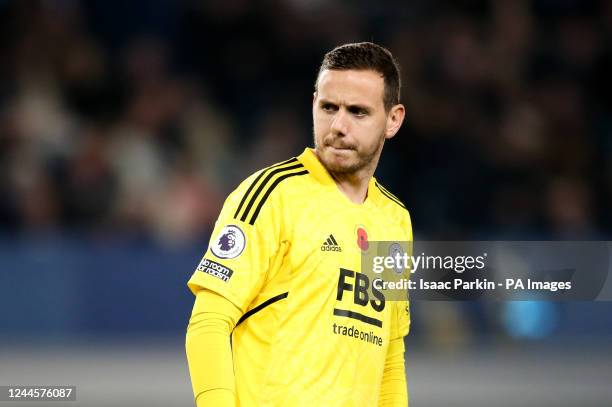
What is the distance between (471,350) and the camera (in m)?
10.8

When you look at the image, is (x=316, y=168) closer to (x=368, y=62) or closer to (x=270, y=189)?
(x=270, y=189)

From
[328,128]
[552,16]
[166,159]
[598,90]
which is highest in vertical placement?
[552,16]

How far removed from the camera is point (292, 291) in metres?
3.48

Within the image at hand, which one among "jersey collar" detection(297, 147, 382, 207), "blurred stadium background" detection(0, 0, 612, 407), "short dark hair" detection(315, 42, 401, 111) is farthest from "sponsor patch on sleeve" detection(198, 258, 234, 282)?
"blurred stadium background" detection(0, 0, 612, 407)

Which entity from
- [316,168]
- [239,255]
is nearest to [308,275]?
[239,255]

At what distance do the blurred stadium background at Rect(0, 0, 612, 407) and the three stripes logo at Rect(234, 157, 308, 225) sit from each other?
5.36 meters

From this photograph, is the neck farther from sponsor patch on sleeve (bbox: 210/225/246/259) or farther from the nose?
sponsor patch on sleeve (bbox: 210/225/246/259)

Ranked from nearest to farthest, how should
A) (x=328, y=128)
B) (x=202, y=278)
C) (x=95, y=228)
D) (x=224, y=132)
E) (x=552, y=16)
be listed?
(x=202, y=278)
(x=328, y=128)
(x=95, y=228)
(x=224, y=132)
(x=552, y=16)

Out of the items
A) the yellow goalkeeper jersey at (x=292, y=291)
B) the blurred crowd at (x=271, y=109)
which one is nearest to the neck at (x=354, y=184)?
the yellow goalkeeper jersey at (x=292, y=291)

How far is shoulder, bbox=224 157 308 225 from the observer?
3.42m

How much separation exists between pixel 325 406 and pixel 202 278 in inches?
21.5

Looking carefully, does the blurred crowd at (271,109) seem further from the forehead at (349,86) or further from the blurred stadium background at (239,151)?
the forehead at (349,86)

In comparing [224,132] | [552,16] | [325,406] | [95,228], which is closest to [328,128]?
[325,406]

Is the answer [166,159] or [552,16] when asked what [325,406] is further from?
[552,16]
